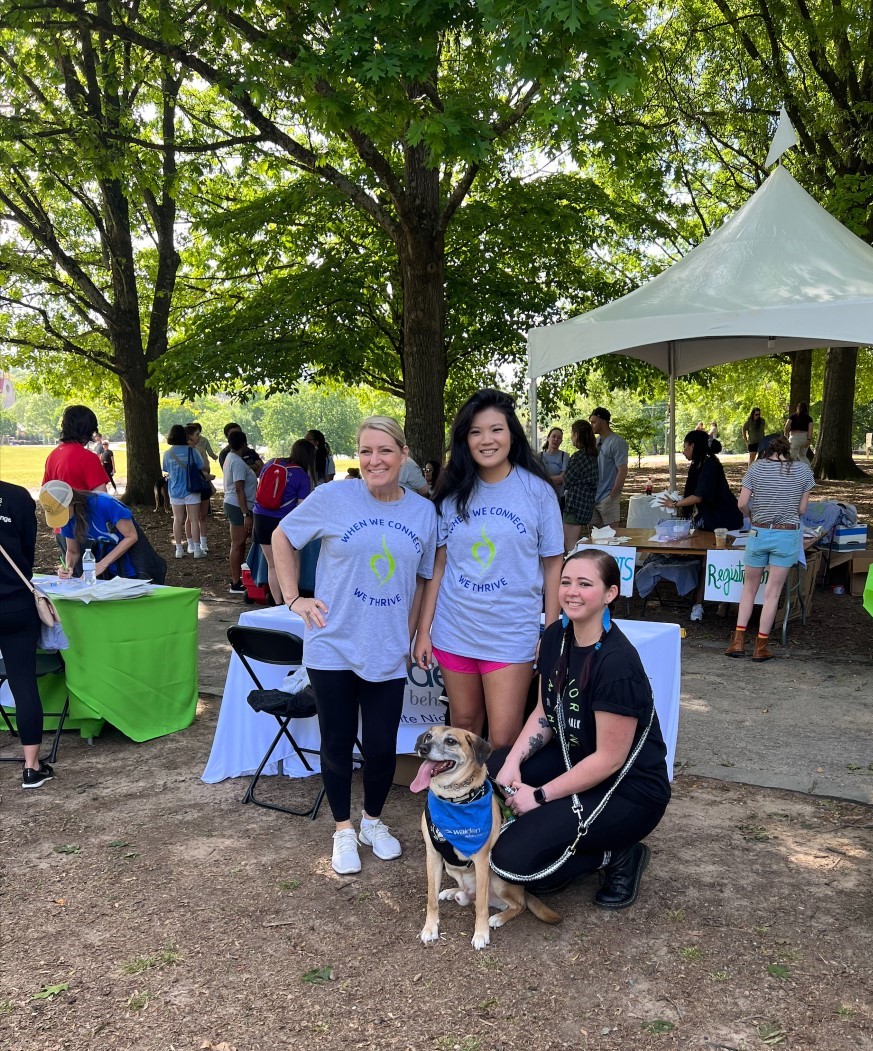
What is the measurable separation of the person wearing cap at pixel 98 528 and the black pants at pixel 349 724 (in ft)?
7.34

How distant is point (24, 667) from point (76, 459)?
4.67 ft

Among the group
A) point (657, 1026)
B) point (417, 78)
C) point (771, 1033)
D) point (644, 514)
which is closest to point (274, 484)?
point (417, 78)

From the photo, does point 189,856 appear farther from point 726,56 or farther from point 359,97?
point 726,56

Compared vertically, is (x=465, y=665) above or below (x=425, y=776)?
above

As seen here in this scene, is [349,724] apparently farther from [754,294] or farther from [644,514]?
[644,514]

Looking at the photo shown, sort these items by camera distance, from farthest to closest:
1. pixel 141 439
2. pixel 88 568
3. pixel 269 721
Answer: pixel 141 439, pixel 88 568, pixel 269 721

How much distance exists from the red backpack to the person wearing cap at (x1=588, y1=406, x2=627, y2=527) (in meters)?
3.17

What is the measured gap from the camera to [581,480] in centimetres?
879

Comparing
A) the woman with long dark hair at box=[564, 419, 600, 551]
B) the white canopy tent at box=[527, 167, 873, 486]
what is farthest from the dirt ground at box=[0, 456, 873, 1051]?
the woman with long dark hair at box=[564, 419, 600, 551]

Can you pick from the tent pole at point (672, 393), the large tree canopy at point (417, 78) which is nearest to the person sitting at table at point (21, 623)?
the large tree canopy at point (417, 78)

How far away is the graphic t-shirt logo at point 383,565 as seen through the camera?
3.27 metres

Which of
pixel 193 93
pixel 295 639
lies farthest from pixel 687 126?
pixel 295 639

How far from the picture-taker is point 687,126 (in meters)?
15.0

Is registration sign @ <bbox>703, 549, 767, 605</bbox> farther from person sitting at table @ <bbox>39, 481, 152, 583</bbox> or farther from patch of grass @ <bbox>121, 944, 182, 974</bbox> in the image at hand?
patch of grass @ <bbox>121, 944, 182, 974</bbox>
